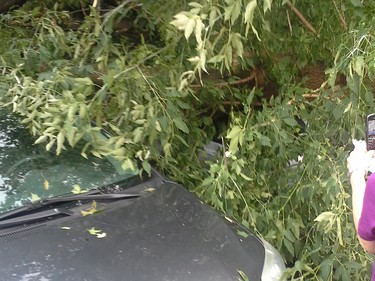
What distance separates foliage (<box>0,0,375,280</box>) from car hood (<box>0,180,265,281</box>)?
0.25 m

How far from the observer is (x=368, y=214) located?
1.74m

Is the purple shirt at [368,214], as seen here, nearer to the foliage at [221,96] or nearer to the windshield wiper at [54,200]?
the foliage at [221,96]

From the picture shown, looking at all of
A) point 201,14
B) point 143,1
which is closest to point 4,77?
point 143,1

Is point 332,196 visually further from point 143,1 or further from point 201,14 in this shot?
point 143,1

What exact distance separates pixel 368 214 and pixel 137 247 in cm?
97

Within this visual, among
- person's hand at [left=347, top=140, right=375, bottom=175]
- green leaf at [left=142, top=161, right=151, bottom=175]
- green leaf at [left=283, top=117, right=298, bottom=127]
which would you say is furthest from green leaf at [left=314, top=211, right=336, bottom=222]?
green leaf at [left=142, top=161, right=151, bottom=175]

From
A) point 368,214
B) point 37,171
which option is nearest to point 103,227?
point 37,171

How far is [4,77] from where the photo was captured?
3074mm

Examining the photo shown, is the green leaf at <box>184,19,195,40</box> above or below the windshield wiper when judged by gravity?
above

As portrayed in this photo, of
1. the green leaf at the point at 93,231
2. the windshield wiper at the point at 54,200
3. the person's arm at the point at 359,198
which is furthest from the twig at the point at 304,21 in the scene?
the green leaf at the point at 93,231

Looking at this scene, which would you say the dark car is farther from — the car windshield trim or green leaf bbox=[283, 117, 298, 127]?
green leaf bbox=[283, 117, 298, 127]

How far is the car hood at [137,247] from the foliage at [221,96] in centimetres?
25

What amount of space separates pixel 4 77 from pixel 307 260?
1913 mm

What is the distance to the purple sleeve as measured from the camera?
5.61 ft
